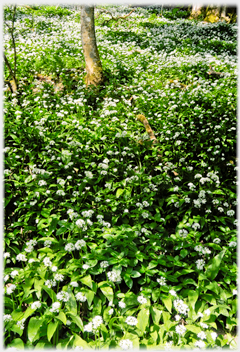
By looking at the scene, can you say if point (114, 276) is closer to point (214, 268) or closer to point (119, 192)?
point (214, 268)

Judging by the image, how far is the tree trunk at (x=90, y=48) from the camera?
6.45 m

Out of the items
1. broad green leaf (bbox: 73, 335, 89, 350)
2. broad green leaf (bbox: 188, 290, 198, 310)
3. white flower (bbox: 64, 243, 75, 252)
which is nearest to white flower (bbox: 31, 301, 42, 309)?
broad green leaf (bbox: 73, 335, 89, 350)

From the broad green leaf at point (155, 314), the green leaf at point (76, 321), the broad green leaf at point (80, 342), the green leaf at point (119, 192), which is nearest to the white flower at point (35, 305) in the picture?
the green leaf at point (76, 321)

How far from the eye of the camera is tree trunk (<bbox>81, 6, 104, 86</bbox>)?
6.45m

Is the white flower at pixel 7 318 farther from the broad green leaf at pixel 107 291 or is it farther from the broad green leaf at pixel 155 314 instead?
the broad green leaf at pixel 155 314

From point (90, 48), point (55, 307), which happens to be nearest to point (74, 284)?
point (55, 307)

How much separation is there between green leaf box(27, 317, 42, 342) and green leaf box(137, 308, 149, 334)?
90 centimetres

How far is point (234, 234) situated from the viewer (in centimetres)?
322

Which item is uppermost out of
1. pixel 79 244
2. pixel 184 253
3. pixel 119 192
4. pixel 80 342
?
pixel 119 192

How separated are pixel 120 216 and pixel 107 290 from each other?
109 cm

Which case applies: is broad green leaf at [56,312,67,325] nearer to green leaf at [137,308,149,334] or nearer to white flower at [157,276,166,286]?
green leaf at [137,308,149,334]

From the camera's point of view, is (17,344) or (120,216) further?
(120,216)

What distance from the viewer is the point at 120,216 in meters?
3.46

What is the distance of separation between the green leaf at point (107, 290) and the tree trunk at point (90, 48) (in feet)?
18.5
